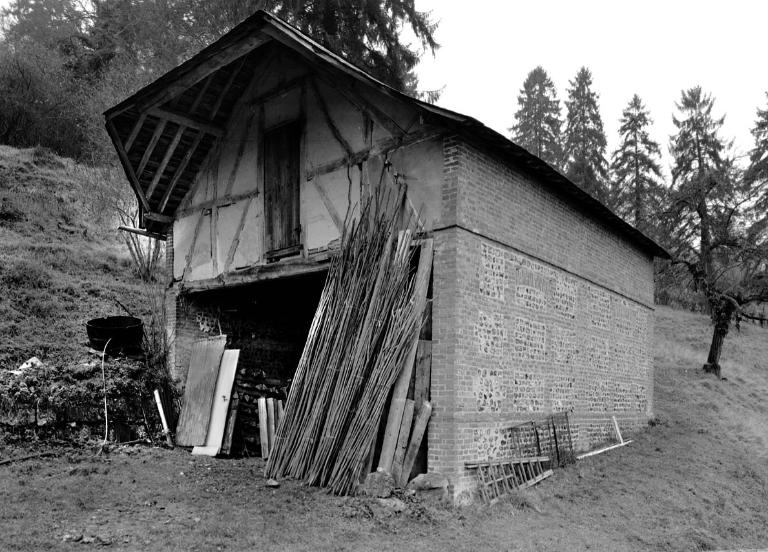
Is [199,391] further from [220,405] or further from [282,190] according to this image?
[282,190]

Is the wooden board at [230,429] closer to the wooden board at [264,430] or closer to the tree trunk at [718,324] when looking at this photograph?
the wooden board at [264,430]

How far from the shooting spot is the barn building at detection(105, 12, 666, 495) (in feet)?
27.5

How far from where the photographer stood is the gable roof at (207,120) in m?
8.73

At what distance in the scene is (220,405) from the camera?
10625mm

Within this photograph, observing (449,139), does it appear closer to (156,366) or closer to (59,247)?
(156,366)

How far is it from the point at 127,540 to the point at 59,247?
15.0 meters

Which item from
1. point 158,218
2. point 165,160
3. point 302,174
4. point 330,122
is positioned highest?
point 330,122

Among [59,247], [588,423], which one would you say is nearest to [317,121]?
[588,423]

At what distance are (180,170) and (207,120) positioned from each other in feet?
3.92

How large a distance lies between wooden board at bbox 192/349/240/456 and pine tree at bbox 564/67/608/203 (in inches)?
1114

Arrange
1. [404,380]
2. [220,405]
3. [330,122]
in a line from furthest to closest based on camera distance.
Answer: [220,405] < [330,122] < [404,380]

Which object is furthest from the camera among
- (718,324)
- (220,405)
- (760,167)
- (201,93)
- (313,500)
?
(760,167)

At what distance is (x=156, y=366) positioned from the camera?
1160 centimetres

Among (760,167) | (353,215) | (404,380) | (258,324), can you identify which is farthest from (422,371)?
(760,167)
